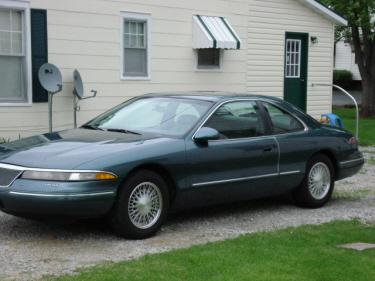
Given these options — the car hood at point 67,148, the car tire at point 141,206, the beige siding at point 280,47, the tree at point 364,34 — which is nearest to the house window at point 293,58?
the beige siding at point 280,47

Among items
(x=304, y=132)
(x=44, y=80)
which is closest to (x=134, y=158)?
(x=304, y=132)

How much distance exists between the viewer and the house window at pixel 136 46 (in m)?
12.9

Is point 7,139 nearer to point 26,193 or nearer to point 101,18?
point 101,18

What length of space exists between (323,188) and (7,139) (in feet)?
18.6

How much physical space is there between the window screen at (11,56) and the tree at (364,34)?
1267cm

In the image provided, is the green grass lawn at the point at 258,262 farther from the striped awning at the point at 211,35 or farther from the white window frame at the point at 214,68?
the white window frame at the point at 214,68

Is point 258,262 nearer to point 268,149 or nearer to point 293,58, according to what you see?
point 268,149

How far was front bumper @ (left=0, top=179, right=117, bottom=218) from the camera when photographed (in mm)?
5699

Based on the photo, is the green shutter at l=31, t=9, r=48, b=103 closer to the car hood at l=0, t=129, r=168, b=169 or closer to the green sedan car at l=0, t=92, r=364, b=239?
the green sedan car at l=0, t=92, r=364, b=239

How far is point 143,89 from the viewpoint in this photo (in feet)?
43.3

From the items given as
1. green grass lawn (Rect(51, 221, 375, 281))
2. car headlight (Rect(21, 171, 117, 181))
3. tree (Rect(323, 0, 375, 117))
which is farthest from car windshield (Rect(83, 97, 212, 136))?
tree (Rect(323, 0, 375, 117))

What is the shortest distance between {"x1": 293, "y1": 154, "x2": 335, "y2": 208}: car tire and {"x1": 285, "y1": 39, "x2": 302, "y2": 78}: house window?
347 inches

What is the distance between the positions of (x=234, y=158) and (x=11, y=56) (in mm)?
5706

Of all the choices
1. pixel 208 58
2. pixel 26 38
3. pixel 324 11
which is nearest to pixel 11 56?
pixel 26 38
